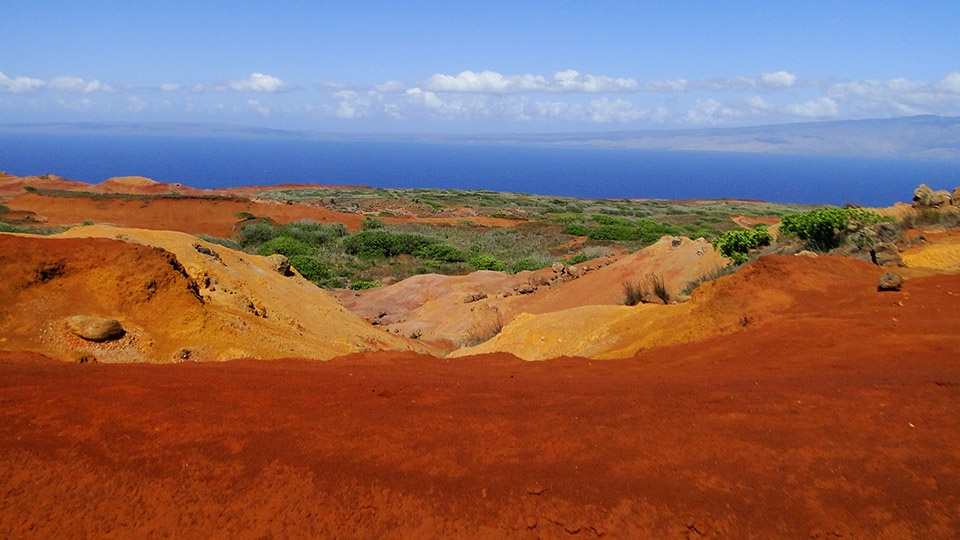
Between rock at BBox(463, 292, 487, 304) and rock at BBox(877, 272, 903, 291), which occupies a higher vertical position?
rock at BBox(877, 272, 903, 291)

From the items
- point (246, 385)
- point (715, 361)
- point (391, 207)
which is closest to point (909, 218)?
point (715, 361)

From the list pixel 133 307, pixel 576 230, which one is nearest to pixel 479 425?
pixel 133 307

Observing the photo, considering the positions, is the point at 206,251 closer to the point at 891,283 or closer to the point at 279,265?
the point at 279,265

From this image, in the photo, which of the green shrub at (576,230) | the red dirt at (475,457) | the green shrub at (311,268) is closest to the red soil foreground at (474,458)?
the red dirt at (475,457)

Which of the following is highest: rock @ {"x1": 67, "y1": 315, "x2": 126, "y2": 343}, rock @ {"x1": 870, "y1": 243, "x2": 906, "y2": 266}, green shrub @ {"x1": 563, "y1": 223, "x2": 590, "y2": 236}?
rock @ {"x1": 870, "y1": 243, "x2": 906, "y2": 266}

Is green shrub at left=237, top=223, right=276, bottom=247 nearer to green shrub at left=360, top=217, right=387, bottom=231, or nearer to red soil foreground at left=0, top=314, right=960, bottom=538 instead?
green shrub at left=360, top=217, right=387, bottom=231

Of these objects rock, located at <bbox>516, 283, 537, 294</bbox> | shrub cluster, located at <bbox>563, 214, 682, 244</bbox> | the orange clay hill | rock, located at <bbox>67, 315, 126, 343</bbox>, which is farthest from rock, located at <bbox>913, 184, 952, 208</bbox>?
shrub cluster, located at <bbox>563, 214, 682, 244</bbox>

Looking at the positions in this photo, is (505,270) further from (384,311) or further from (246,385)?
(246,385)
